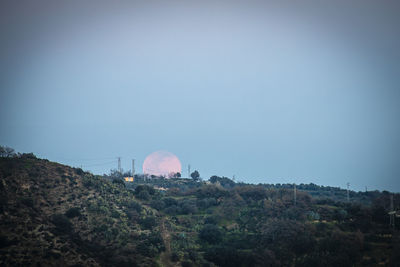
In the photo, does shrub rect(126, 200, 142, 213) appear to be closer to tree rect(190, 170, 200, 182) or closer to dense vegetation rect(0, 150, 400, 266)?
dense vegetation rect(0, 150, 400, 266)

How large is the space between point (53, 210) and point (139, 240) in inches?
543

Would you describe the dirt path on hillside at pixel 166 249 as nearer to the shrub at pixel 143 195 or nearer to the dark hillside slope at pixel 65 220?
the dark hillside slope at pixel 65 220

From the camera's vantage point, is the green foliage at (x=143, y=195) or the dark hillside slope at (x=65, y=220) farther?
the green foliage at (x=143, y=195)

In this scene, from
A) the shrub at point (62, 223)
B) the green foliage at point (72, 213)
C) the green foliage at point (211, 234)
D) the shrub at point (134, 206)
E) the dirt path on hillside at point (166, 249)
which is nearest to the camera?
the shrub at point (62, 223)

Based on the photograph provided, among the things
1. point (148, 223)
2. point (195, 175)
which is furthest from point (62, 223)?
point (195, 175)

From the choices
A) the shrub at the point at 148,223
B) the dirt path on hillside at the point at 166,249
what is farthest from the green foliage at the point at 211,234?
the shrub at the point at 148,223

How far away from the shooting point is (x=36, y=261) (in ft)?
131

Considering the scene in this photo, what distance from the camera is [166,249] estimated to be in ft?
176

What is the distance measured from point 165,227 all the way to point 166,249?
29.9 ft

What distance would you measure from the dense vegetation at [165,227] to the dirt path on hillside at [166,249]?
164 millimetres

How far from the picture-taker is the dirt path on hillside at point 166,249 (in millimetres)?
50003

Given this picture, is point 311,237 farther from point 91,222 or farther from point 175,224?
point 91,222

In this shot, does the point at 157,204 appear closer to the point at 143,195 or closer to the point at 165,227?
the point at 143,195

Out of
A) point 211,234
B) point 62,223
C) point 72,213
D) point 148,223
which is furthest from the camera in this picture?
point 148,223
